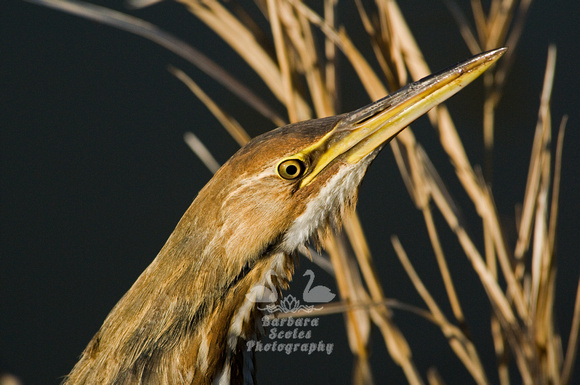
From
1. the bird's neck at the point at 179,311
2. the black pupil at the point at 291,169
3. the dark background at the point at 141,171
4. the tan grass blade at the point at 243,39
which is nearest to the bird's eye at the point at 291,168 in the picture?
the black pupil at the point at 291,169

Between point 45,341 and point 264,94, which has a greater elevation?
point 264,94

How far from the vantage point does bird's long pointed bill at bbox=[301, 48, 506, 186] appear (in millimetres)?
796

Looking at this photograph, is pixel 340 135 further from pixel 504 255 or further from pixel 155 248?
pixel 155 248

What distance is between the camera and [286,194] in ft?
2.75

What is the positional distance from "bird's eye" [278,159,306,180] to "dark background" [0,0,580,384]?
1.00 m

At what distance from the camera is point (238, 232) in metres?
0.82

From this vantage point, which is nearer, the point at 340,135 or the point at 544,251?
the point at 340,135

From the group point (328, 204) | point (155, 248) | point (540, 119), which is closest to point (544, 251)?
point (540, 119)

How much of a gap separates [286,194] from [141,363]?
0.32 metres

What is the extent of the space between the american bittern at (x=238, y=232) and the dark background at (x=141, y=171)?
0.96 m

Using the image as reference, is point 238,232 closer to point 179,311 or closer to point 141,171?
point 179,311

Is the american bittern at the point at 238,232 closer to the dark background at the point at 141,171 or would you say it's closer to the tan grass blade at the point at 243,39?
the tan grass blade at the point at 243,39

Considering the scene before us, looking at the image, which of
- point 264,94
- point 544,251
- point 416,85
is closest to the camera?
point 416,85

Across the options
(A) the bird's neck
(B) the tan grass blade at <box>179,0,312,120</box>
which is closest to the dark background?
(B) the tan grass blade at <box>179,0,312,120</box>
